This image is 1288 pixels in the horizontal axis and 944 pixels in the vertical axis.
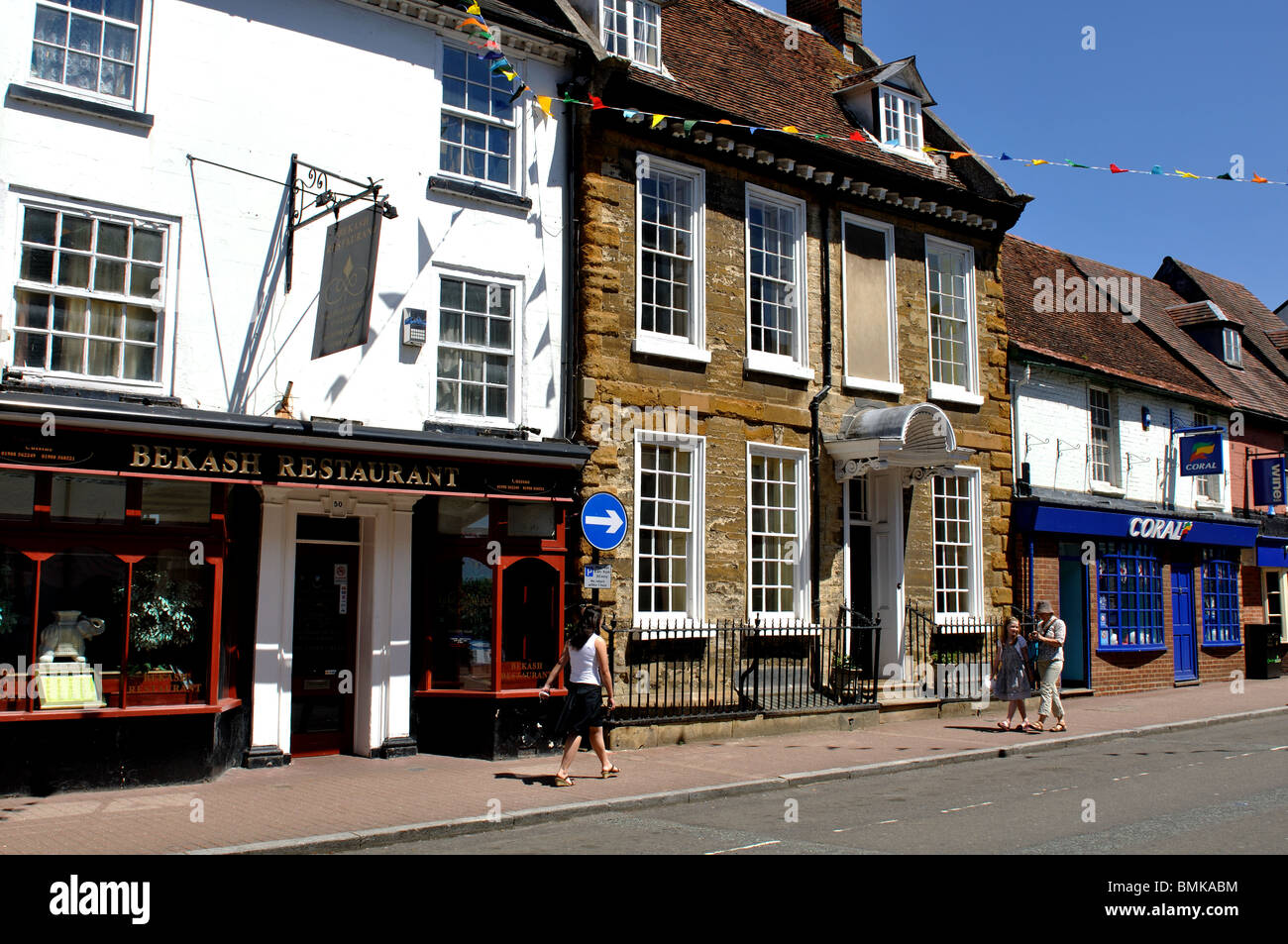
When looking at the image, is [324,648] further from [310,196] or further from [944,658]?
[944,658]

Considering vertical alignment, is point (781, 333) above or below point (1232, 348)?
below

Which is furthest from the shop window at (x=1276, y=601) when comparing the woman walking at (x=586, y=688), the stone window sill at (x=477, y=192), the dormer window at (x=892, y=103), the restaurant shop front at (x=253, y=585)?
the woman walking at (x=586, y=688)

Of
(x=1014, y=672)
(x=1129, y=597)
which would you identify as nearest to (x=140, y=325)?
(x=1014, y=672)

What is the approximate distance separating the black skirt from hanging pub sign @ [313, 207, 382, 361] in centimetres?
408

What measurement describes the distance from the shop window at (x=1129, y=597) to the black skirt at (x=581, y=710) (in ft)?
46.1

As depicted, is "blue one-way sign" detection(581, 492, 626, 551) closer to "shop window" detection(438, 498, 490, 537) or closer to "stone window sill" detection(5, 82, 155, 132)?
"shop window" detection(438, 498, 490, 537)

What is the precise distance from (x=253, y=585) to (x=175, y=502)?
1316 millimetres

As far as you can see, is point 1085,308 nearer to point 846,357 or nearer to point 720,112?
point 846,357

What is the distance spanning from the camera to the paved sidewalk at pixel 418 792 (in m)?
8.50

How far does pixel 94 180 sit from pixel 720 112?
27.5 ft

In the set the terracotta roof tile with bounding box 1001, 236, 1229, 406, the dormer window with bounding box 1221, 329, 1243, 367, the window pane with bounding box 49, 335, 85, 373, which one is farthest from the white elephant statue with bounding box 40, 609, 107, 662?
the dormer window with bounding box 1221, 329, 1243, 367

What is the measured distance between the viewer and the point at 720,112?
15719 mm

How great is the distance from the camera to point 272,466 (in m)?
11.4
